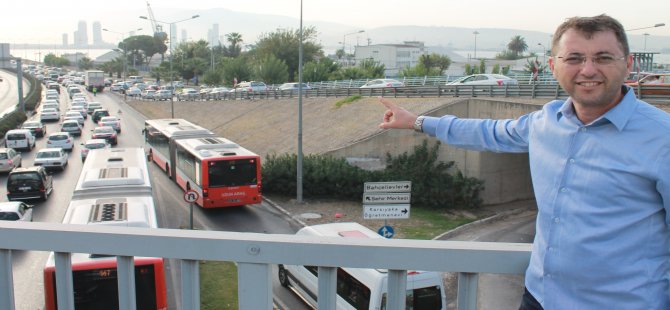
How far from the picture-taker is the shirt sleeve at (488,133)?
2916 millimetres

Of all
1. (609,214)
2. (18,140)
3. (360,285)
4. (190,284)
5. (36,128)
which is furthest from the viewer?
(36,128)

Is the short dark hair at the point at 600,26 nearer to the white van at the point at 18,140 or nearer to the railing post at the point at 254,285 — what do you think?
the railing post at the point at 254,285

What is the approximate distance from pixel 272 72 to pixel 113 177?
6412 centimetres

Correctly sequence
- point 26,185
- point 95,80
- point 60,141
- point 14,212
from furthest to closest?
point 95,80 → point 60,141 → point 26,185 → point 14,212

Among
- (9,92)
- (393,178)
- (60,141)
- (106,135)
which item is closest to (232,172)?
(393,178)

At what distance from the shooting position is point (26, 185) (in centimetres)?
2523

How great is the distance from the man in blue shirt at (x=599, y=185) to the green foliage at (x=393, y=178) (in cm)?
2586

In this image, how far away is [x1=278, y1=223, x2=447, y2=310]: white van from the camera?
365 centimetres

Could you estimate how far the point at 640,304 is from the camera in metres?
2.30

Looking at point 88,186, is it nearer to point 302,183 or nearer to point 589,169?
point 302,183

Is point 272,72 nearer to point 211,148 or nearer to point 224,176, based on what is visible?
point 211,148

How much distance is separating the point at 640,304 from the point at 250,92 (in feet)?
198

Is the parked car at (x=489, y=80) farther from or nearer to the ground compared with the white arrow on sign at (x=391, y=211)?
farther from the ground

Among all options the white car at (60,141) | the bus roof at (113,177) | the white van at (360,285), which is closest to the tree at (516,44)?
the white car at (60,141)
